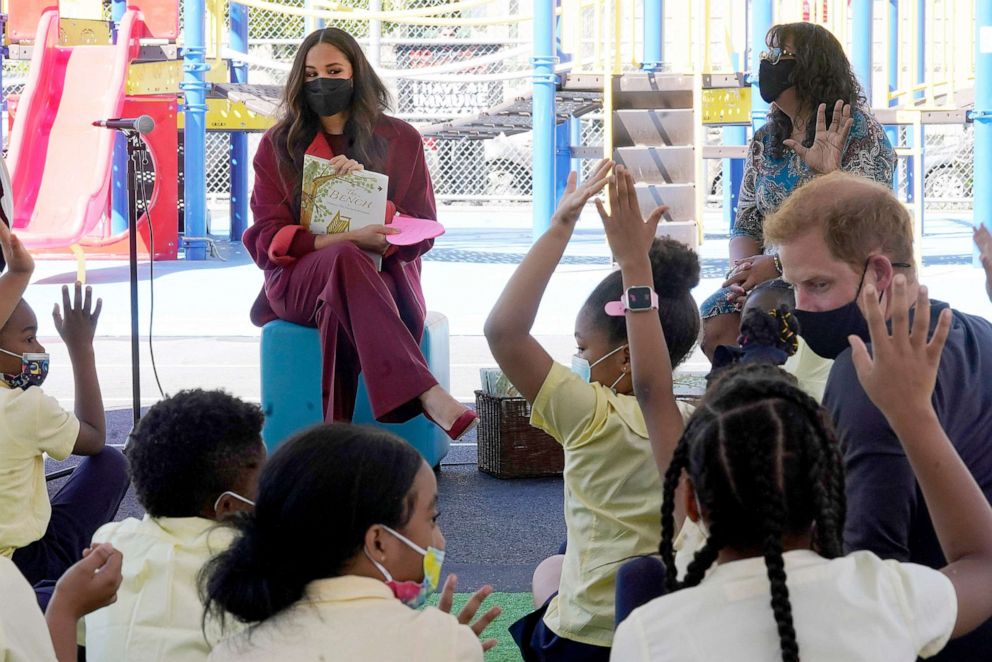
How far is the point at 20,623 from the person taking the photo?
1752 millimetres

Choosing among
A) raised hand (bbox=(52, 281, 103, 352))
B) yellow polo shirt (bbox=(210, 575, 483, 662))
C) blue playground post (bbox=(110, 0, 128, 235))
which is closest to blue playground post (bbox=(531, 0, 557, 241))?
blue playground post (bbox=(110, 0, 128, 235))

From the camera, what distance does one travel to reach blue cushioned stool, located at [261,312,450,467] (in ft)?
14.0

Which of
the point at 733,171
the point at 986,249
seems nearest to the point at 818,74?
the point at 986,249

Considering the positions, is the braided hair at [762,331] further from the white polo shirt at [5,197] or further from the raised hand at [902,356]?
the white polo shirt at [5,197]

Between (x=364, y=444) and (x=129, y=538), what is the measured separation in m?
0.59

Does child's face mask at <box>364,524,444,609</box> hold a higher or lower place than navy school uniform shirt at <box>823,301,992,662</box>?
lower

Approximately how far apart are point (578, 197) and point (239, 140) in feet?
41.3

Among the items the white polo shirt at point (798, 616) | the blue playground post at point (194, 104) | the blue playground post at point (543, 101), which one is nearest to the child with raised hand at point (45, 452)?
the white polo shirt at point (798, 616)

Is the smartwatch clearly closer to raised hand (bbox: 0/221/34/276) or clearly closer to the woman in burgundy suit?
raised hand (bbox: 0/221/34/276)

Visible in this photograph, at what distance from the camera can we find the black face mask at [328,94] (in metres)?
4.27

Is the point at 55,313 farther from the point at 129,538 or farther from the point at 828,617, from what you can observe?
the point at 828,617

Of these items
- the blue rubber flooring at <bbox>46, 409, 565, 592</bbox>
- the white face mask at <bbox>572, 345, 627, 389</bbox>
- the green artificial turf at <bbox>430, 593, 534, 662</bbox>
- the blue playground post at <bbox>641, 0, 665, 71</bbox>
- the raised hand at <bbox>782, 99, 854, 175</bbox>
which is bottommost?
the green artificial turf at <bbox>430, 593, 534, 662</bbox>

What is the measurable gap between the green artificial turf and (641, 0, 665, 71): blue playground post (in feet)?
27.7

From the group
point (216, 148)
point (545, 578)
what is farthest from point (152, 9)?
point (545, 578)
